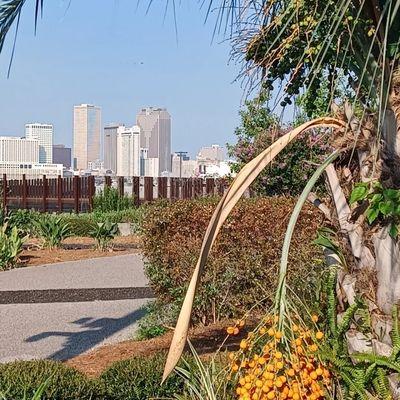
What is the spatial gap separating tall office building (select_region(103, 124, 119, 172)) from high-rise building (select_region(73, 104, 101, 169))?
23.5 metres

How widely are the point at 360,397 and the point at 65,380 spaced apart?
2.29 meters

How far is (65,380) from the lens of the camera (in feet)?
15.7

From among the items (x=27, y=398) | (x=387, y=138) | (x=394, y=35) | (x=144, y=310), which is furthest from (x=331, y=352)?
(x=144, y=310)

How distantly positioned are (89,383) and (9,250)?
10.1 metres

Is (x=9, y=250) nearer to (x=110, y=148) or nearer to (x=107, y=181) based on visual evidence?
(x=107, y=181)

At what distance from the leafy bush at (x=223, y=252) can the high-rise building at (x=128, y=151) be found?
7250 centimetres

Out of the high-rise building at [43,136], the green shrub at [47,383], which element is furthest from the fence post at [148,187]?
the high-rise building at [43,136]

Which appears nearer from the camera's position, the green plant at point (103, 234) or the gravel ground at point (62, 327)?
the gravel ground at point (62, 327)

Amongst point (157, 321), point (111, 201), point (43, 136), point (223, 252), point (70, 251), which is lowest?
point (70, 251)

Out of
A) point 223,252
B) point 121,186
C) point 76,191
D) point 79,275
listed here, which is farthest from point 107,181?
point 223,252

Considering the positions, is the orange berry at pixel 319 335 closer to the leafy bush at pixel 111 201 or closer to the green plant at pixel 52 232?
the green plant at pixel 52 232

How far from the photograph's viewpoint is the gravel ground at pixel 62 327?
7931mm

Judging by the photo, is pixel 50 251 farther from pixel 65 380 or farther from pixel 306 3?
pixel 306 3

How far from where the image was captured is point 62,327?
9.05 m
